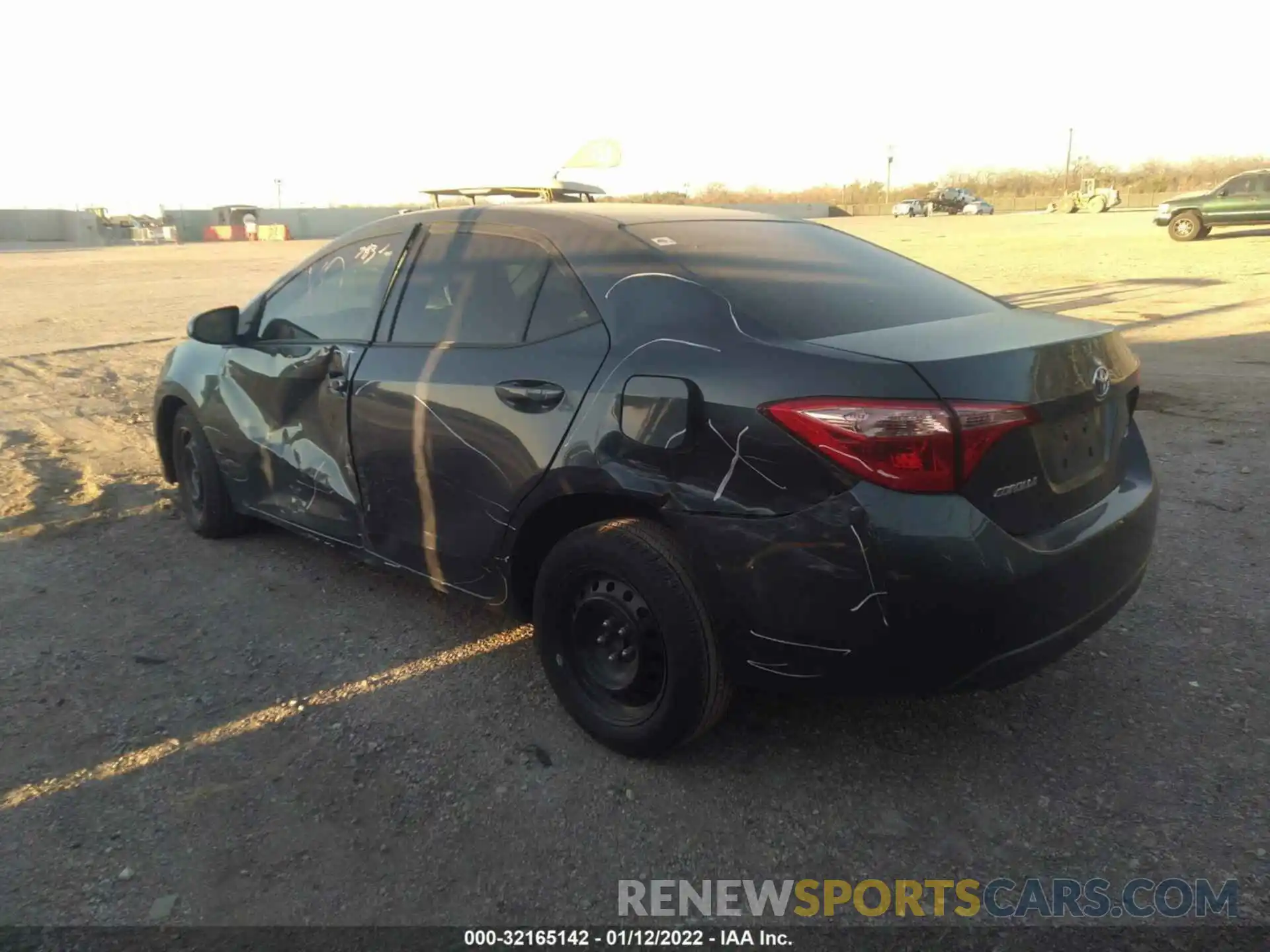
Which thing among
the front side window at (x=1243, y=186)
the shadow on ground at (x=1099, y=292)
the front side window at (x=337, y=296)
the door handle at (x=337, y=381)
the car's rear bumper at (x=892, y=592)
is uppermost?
the front side window at (x=1243, y=186)

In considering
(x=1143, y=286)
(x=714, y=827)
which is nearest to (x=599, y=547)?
(x=714, y=827)

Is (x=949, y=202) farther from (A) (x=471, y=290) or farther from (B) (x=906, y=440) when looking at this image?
(B) (x=906, y=440)

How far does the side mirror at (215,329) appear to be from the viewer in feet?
14.1

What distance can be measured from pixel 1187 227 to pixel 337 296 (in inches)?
1048

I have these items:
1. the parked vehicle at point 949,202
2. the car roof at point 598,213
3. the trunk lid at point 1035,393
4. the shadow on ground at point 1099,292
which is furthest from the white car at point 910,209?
the trunk lid at point 1035,393

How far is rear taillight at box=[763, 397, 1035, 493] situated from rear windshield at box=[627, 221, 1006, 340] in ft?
1.22

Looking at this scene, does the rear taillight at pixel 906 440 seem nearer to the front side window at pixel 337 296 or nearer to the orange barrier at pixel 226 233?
the front side window at pixel 337 296

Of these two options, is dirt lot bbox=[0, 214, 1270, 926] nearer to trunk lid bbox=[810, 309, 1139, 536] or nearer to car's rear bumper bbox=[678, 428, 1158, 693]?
car's rear bumper bbox=[678, 428, 1158, 693]

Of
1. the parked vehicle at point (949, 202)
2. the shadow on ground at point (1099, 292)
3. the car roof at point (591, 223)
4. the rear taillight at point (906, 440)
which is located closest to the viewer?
the rear taillight at point (906, 440)

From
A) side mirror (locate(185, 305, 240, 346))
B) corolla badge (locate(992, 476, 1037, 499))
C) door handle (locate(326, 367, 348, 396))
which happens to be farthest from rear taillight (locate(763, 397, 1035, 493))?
side mirror (locate(185, 305, 240, 346))

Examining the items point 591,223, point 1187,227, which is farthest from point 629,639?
point 1187,227

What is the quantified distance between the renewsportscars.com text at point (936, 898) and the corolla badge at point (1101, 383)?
1.28m

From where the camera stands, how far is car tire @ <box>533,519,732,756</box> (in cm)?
258

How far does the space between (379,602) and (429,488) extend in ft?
3.19
